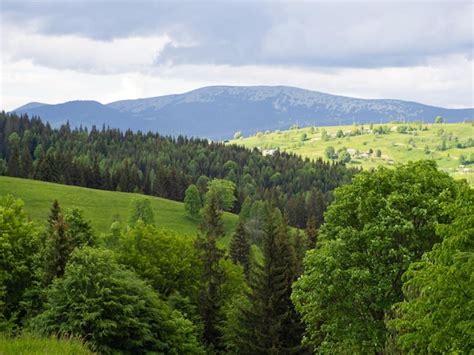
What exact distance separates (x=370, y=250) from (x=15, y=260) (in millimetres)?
33078

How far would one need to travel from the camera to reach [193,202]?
15575cm

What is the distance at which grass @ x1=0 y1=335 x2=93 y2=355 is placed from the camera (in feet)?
37.0

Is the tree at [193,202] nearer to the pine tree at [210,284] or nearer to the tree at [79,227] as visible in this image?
the pine tree at [210,284]

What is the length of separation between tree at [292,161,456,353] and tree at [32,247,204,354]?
12.0m

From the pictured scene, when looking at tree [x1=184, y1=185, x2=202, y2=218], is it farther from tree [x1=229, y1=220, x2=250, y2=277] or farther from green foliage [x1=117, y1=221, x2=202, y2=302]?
green foliage [x1=117, y1=221, x2=202, y2=302]

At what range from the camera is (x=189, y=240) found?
64500 millimetres

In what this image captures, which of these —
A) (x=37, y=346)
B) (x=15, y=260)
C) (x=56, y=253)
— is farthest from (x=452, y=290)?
(x=15, y=260)

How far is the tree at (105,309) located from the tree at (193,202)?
113m

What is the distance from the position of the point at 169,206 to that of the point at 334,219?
432 feet

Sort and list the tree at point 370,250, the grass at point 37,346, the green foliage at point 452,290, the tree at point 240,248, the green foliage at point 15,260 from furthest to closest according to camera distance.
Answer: the tree at point 240,248 < the green foliage at point 15,260 < the tree at point 370,250 < the green foliage at point 452,290 < the grass at point 37,346

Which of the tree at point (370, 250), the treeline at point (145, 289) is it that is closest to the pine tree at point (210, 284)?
the treeline at point (145, 289)

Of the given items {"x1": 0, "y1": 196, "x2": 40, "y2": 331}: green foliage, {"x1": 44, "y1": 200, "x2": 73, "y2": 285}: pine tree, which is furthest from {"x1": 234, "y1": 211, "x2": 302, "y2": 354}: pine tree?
{"x1": 0, "y1": 196, "x2": 40, "y2": 331}: green foliage

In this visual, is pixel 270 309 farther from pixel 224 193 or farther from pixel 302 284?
pixel 224 193

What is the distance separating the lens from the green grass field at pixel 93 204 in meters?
134
